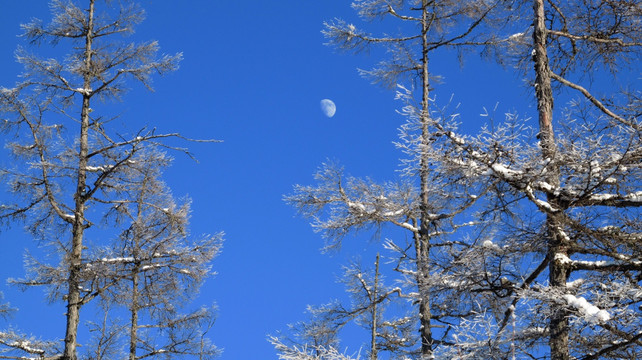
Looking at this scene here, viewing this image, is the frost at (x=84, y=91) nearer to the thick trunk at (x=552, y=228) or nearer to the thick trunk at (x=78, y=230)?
the thick trunk at (x=78, y=230)

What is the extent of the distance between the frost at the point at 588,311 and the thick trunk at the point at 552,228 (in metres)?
0.17

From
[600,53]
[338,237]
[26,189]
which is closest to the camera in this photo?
[600,53]

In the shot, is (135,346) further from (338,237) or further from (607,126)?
(607,126)

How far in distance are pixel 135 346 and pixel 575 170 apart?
9.11 m

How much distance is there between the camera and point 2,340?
33.8 feet

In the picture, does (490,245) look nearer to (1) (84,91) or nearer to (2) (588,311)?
(2) (588,311)

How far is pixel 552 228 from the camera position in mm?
7258

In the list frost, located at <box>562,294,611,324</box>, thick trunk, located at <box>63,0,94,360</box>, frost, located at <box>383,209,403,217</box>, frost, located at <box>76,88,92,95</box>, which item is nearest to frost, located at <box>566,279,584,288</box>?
frost, located at <box>562,294,611,324</box>

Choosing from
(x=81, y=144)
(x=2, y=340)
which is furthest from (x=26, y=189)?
(x=2, y=340)

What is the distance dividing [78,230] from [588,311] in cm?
791

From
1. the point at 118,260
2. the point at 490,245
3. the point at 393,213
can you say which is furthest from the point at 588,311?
the point at 118,260

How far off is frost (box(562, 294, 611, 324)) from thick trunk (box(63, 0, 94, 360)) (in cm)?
730

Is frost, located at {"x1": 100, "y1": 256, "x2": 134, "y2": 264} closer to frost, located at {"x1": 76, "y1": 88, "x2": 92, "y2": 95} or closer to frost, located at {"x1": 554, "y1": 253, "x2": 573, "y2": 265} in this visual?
frost, located at {"x1": 76, "y1": 88, "x2": 92, "y2": 95}

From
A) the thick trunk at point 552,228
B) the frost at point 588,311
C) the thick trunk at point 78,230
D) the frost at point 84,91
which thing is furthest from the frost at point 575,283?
the frost at point 84,91
